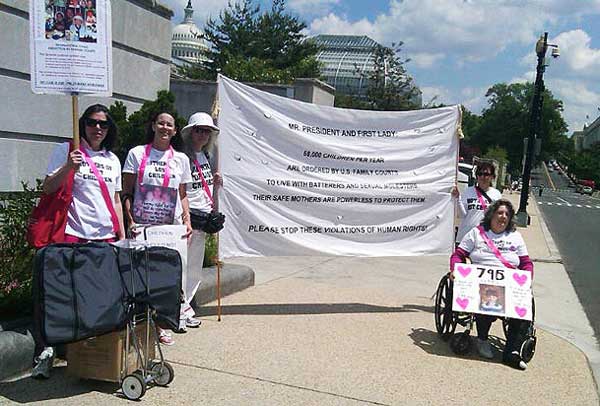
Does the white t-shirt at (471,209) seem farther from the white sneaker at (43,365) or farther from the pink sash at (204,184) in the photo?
the white sneaker at (43,365)

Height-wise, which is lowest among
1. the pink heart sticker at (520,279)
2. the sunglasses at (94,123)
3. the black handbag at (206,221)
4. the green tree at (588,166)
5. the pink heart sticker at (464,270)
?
the green tree at (588,166)

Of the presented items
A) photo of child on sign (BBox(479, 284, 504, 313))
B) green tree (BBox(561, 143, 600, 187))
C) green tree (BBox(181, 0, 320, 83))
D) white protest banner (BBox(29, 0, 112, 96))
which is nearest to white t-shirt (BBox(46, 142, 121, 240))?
white protest banner (BBox(29, 0, 112, 96))

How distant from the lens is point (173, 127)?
17.3ft

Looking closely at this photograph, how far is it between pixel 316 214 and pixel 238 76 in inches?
625

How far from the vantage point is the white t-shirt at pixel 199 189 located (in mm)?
5836

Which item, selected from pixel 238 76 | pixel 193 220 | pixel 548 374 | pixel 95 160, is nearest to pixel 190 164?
pixel 193 220

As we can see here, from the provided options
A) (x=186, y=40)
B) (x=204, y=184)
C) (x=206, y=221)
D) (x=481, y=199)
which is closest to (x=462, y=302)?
(x=481, y=199)

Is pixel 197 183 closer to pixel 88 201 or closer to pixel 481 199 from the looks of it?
pixel 88 201

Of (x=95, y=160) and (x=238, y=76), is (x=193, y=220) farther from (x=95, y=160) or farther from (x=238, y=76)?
(x=238, y=76)

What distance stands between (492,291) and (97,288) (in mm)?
3536

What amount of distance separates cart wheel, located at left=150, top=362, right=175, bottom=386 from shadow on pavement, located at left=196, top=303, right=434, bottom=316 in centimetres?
199

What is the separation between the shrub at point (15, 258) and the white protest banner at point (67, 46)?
1.32 meters

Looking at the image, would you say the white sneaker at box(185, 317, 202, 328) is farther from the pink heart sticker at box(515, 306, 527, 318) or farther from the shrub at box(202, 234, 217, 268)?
the pink heart sticker at box(515, 306, 527, 318)

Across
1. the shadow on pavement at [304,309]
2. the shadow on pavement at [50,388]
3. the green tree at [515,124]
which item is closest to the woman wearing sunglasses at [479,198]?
the shadow on pavement at [304,309]
